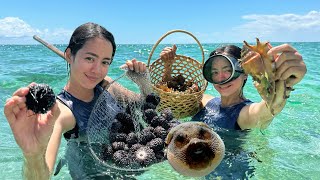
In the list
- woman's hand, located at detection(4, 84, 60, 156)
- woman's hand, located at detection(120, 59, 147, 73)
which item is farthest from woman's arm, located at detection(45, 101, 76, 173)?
woman's hand, located at detection(120, 59, 147, 73)

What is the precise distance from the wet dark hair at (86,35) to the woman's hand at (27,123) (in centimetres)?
130

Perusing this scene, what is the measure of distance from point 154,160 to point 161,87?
2.09m

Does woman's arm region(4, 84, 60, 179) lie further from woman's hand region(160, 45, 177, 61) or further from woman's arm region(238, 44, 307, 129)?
woman's hand region(160, 45, 177, 61)

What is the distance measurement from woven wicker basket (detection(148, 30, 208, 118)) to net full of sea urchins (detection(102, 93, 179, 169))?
1176 millimetres

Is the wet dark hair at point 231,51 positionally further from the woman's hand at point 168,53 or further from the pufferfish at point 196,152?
the pufferfish at point 196,152

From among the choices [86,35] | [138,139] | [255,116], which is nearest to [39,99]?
[138,139]

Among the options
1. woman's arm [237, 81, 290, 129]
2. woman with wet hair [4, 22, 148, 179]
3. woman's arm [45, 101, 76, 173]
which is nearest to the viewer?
woman's arm [45, 101, 76, 173]

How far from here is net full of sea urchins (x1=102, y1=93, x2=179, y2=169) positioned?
2.68 meters

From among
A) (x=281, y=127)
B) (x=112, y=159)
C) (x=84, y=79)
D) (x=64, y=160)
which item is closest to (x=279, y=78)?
(x=112, y=159)

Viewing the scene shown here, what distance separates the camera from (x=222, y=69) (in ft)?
13.0

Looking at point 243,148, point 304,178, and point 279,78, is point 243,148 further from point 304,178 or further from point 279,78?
point 279,78

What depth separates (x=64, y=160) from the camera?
3.58 metres

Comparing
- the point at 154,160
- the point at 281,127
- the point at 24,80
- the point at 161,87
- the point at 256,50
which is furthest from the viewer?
the point at 24,80

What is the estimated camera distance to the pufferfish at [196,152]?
1578 mm
